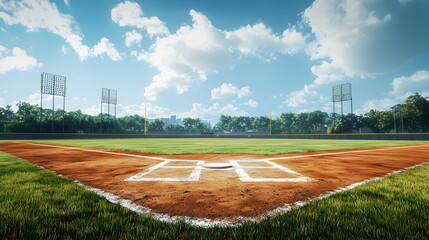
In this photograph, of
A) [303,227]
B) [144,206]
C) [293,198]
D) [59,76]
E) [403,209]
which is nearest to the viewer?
[303,227]

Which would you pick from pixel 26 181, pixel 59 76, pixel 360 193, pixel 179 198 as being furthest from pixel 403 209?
pixel 59 76

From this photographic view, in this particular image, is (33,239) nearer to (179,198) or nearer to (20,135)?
(179,198)

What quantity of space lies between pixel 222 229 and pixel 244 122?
129 meters

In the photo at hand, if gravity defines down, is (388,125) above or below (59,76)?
below

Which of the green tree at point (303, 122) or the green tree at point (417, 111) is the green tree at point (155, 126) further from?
the green tree at point (417, 111)

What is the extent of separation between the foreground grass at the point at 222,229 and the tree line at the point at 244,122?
144 feet

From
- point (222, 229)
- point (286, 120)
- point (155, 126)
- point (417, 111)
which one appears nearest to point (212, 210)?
point (222, 229)

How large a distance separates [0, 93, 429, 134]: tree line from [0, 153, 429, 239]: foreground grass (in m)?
44.0

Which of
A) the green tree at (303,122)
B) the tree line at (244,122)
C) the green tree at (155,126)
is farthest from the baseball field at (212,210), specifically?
the green tree at (303,122)

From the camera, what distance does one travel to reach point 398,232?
175 centimetres

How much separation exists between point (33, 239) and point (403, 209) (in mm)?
3859

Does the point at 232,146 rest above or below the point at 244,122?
below

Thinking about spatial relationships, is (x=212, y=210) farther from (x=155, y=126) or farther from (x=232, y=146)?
(x=155, y=126)

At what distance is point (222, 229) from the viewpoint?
1847 mm
